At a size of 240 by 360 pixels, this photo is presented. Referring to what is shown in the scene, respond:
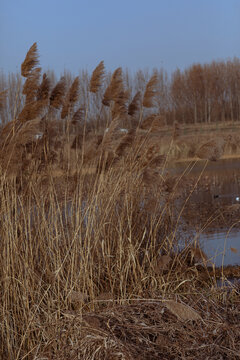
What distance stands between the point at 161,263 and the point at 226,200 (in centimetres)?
522

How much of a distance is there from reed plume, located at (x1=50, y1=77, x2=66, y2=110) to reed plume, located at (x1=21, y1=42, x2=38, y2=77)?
0.92ft

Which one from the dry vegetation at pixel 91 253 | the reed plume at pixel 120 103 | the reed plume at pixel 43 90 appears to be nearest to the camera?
the dry vegetation at pixel 91 253

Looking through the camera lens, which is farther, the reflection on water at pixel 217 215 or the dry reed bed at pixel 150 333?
the reflection on water at pixel 217 215

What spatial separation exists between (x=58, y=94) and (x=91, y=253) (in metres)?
1.26

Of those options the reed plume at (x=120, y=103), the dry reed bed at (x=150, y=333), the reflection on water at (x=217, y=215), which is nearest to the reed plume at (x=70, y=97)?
the reed plume at (x=120, y=103)

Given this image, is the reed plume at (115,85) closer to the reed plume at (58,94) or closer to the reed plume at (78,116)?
the reed plume at (78,116)

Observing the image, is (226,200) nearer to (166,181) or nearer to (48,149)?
(166,181)

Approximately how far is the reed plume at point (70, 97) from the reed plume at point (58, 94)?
1.9 inches

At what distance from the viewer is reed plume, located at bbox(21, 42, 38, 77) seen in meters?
3.64

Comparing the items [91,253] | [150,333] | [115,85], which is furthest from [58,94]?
[150,333]

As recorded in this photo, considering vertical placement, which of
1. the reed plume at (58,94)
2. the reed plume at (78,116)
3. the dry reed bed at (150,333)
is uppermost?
the reed plume at (58,94)

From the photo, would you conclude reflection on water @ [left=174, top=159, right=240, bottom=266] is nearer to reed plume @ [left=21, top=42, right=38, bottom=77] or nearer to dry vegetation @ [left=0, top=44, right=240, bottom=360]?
dry vegetation @ [left=0, top=44, right=240, bottom=360]

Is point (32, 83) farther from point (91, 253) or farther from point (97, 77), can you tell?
point (91, 253)

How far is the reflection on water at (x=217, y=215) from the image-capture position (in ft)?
16.6
